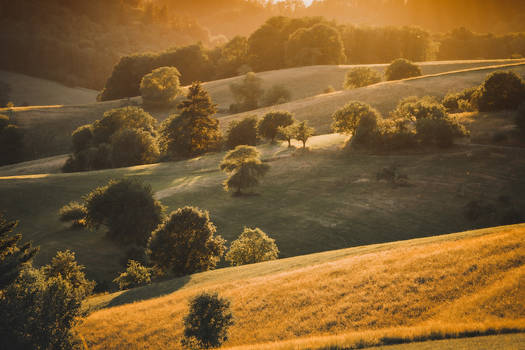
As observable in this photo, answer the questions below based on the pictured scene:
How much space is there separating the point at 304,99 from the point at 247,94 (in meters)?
21.1

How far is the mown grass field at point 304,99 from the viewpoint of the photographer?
7500 centimetres

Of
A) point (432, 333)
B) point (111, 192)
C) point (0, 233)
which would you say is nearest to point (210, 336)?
point (432, 333)

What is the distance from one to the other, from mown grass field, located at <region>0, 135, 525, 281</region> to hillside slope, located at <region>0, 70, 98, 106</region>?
399 feet

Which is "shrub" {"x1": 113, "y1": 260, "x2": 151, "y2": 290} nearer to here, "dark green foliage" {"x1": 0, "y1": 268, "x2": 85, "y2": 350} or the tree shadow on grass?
the tree shadow on grass

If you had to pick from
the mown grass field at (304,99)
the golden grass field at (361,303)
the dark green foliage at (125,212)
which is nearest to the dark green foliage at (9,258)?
the golden grass field at (361,303)

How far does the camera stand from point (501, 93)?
5341cm

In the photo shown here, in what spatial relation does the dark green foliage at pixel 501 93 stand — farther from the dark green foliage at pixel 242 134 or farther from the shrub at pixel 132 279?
the shrub at pixel 132 279

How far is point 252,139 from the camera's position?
68750mm

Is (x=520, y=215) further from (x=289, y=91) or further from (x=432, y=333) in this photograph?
(x=289, y=91)

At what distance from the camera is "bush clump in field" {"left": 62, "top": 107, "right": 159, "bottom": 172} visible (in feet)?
220

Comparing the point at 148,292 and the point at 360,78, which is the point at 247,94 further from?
the point at 148,292

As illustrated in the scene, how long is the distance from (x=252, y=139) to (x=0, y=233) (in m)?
54.4

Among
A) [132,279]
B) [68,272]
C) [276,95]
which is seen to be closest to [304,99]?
[276,95]

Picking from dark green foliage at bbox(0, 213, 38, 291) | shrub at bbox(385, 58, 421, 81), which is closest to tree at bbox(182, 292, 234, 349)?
dark green foliage at bbox(0, 213, 38, 291)
